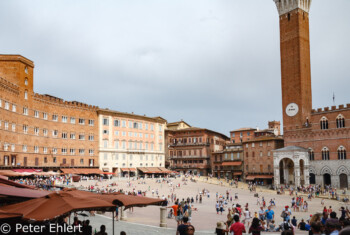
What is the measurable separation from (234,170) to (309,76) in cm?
2581

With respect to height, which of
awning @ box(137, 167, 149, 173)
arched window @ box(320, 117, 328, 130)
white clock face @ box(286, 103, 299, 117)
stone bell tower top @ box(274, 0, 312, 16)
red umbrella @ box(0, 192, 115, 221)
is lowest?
awning @ box(137, 167, 149, 173)

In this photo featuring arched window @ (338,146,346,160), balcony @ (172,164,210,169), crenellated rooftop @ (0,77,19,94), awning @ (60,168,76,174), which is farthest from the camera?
balcony @ (172,164,210,169)

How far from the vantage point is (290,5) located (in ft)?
208

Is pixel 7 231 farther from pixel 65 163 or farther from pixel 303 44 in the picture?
pixel 303 44

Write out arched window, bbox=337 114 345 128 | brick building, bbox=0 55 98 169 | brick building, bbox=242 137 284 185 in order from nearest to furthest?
brick building, bbox=0 55 98 169
arched window, bbox=337 114 345 128
brick building, bbox=242 137 284 185

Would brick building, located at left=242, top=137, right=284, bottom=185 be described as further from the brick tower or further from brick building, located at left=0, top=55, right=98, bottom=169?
brick building, located at left=0, top=55, right=98, bottom=169

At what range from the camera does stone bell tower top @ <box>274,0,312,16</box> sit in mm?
62656

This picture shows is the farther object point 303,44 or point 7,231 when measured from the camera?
point 303,44

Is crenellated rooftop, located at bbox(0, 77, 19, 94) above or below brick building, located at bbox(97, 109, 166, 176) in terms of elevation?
above

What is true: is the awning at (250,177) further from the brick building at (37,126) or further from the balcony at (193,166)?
the brick building at (37,126)

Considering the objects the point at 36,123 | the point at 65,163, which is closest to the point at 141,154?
the point at 65,163

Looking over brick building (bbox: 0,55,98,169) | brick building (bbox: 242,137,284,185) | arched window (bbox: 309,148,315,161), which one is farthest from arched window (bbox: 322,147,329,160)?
brick building (bbox: 0,55,98,169)

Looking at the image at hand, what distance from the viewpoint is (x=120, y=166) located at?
7019cm

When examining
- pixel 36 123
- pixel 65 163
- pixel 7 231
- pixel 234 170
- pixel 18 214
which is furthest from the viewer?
pixel 234 170
